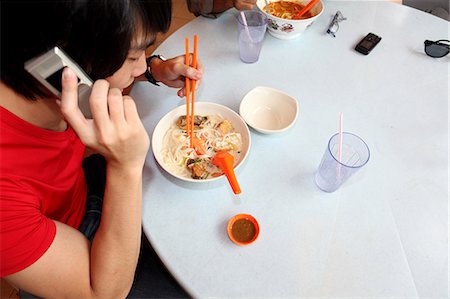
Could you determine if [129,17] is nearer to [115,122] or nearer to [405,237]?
[115,122]

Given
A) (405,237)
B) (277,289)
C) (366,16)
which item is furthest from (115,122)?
(366,16)

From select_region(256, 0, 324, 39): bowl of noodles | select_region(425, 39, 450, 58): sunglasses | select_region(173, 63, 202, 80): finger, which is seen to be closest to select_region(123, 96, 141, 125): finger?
select_region(173, 63, 202, 80): finger

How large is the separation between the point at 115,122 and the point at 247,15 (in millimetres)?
740

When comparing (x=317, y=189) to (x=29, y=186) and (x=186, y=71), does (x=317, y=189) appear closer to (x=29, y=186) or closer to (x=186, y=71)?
(x=186, y=71)

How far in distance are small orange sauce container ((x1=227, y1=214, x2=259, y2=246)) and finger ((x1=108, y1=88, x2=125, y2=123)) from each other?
344 mm

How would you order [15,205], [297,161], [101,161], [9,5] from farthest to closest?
[101,161] → [297,161] → [15,205] → [9,5]

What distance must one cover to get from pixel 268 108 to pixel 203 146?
0.80ft

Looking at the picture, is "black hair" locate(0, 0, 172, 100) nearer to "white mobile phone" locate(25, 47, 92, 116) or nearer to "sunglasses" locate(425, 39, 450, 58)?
"white mobile phone" locate(25, 47, 92, 116)

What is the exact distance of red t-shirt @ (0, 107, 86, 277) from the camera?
25.0 inches

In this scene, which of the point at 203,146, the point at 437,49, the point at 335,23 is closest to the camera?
the point at 203,146

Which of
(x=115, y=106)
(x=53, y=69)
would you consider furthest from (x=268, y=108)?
(x=53, y=69)

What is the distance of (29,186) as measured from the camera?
0.72 metres

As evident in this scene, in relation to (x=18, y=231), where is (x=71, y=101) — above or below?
above

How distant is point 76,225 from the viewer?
954 millimetres
